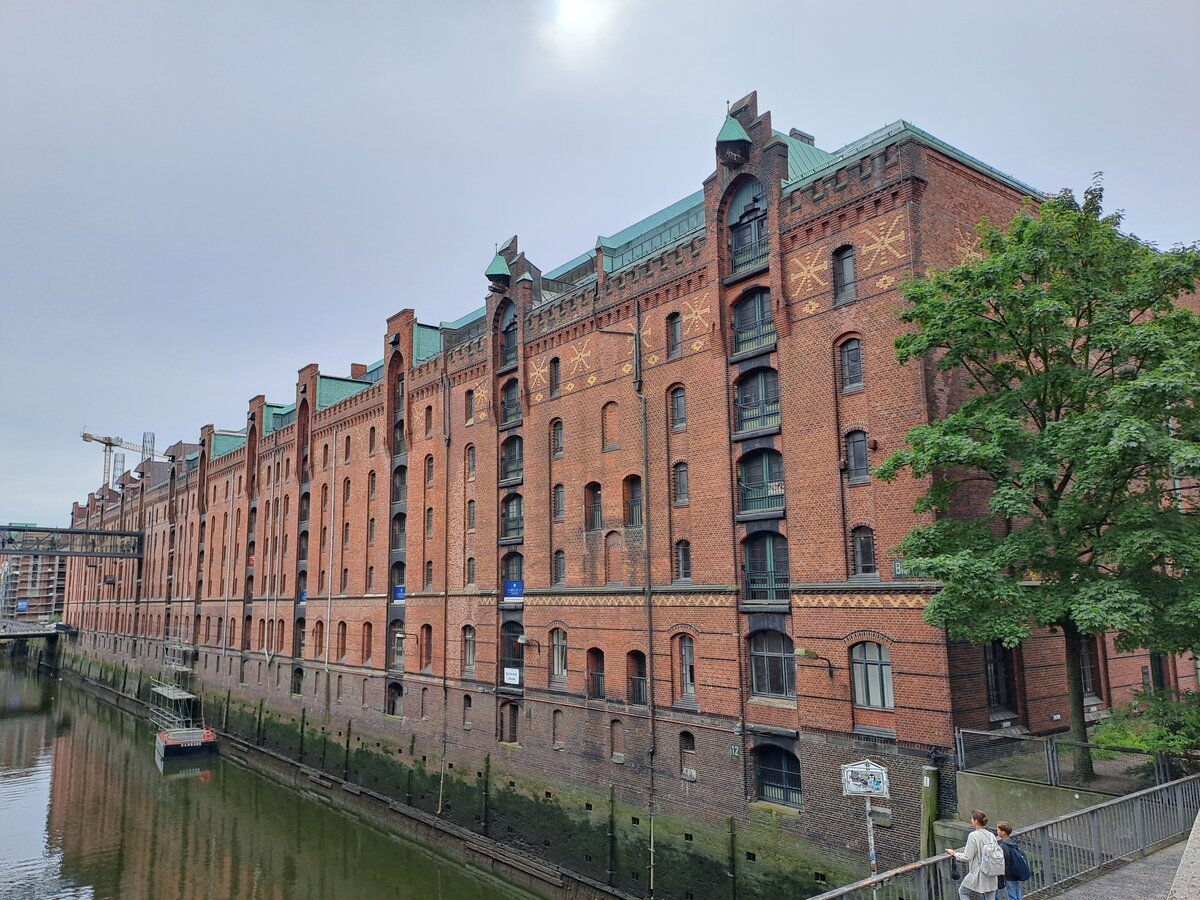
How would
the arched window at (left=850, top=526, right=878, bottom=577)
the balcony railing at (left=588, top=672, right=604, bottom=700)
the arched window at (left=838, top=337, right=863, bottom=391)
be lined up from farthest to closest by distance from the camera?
1. the balcony railing at (left=588, top=672, right=604, bottom=700)
2. the arched window at (left=838, top=337, right=863, bottom=391)
3. the arched window at (left=850, top=526, right=878, bottom=577)

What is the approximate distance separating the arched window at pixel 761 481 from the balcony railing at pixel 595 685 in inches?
307

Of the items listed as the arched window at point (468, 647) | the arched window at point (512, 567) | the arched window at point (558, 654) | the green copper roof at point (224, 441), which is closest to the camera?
the arched window at point (558, 654)

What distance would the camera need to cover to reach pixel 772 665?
21141 mm

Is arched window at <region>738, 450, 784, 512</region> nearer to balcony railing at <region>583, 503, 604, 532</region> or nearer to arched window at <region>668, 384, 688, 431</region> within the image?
arched window at <region>668, 384, 688, 431</region>

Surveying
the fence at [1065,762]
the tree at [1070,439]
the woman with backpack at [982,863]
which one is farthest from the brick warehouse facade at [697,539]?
the woman with backpack at [982,863]

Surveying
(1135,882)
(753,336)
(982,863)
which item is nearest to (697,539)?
(753,336)

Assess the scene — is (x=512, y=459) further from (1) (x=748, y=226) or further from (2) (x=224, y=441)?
(2) (x=224, y=441)

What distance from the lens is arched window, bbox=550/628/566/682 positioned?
92.1 feet

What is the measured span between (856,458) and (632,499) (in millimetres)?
8373

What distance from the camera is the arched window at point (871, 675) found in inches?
720

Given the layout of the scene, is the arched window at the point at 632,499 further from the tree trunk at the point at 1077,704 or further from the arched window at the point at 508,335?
the tree trunk at the point at 1077,704

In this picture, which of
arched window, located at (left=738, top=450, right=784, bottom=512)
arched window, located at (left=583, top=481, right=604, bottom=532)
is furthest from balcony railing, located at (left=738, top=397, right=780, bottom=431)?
arched window, located at (left=583, top=481, right=604, bottom=532)

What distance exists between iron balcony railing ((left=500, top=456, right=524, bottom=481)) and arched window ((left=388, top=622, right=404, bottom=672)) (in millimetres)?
9924

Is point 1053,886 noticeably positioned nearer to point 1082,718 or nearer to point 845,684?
point 1082,718
